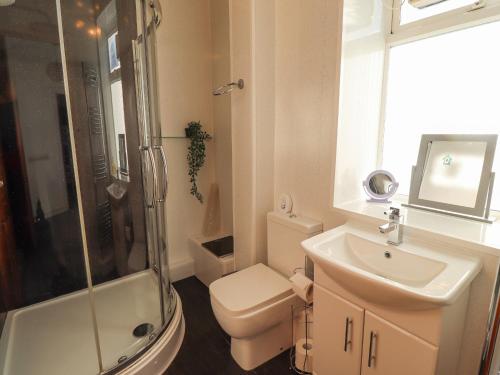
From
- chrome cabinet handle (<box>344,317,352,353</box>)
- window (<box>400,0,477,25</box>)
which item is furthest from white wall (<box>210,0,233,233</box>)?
chrome cabinet handle (<box>344,317,352,353</box>)

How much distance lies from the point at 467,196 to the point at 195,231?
202 centimetres

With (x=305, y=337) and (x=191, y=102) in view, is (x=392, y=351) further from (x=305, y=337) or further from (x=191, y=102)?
(x=191, y=102)

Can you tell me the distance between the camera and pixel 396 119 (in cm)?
172

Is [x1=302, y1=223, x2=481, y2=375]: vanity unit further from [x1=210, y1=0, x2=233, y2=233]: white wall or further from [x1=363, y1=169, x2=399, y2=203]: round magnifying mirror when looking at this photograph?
[x1=210, y1=0, x2=233, y2=233]: white wall

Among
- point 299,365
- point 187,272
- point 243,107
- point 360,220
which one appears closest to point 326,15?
point 243,107

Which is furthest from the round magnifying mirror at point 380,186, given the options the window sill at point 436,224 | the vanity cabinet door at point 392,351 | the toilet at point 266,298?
the vanity cabinet door at point 392,351

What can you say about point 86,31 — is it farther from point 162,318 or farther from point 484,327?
point 484,327

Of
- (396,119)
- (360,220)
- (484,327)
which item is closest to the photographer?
(484,327)

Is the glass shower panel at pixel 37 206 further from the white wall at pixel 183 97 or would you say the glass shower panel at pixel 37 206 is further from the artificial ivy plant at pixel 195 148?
the artificial ivy plant at pixel 195 148

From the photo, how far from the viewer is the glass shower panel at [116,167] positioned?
5.91ft

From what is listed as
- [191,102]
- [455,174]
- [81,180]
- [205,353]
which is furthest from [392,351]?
[191,102]

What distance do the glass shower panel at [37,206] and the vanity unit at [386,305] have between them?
132 cm

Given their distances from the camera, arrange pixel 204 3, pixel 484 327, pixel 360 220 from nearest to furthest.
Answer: pixel 484 327 < pixel 360 220 < pixel 204 3

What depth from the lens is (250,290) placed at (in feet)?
5.29
